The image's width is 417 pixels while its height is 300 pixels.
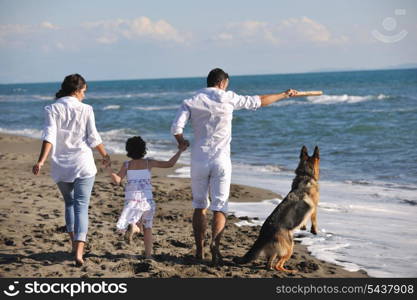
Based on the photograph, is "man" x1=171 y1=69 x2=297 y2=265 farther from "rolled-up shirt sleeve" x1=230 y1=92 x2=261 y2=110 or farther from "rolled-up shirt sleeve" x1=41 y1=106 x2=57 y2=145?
"rolled-up shirt sleeve" x1=41 y1=106 x2=57 y2=145

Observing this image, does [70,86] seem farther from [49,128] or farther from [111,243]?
[111,243]

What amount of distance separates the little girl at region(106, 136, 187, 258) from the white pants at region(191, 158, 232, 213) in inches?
12.1

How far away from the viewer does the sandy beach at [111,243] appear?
5352 mm

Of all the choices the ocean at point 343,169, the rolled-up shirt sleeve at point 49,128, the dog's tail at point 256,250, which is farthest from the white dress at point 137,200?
the ocean at point 343,169

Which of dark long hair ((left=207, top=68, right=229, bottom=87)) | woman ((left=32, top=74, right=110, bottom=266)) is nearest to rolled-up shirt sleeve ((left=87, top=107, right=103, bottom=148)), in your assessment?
woman ((left=32, top=74, right=110, bottom=266))

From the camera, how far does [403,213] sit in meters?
8.20

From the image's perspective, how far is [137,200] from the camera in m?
5.52

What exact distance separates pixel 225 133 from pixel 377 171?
25.3 feet

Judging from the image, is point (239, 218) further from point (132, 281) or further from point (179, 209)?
point (132, 281)

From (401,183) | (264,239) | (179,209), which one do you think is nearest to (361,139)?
(401,183)

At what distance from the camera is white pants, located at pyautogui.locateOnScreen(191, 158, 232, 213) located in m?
5.34

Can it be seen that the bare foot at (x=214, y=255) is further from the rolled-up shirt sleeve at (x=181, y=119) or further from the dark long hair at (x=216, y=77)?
the dark long hair at (x=216, y=77)

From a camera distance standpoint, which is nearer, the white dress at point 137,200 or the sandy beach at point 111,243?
the sandy beach at point 111,243

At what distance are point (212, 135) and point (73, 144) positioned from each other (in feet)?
4.61
